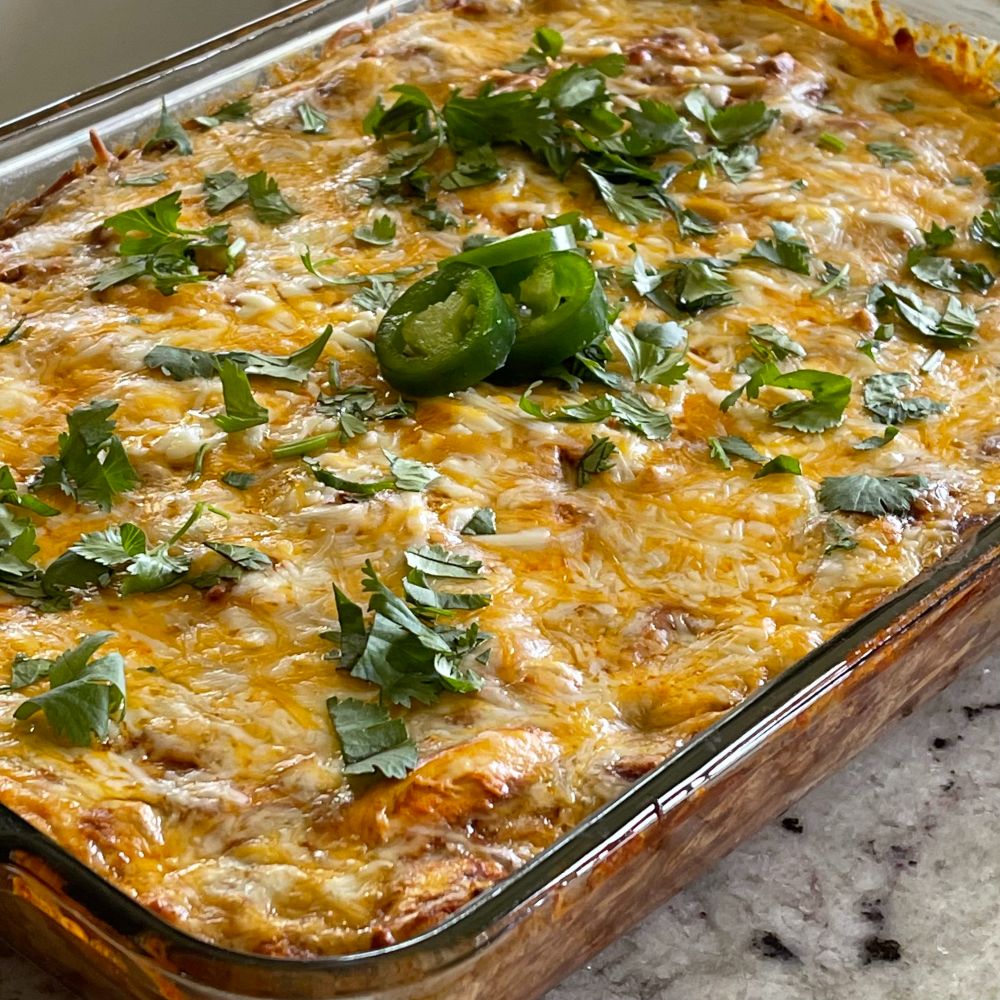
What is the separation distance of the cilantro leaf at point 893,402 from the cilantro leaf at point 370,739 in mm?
1042

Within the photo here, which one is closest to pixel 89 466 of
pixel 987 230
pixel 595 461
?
pixel 595 461

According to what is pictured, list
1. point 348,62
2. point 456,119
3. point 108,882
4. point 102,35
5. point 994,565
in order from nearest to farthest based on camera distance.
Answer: point 108,882 → point 994,565 → point 456,119 → point 348,62 → point 102,35

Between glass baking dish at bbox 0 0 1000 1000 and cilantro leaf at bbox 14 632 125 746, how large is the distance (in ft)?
0.70

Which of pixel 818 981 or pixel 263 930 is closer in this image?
pixel 263 930

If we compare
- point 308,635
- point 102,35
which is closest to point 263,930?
point 308,635

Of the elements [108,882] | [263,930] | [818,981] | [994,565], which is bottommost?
[818,981]

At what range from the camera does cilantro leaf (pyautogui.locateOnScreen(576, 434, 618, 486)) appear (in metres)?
2.36

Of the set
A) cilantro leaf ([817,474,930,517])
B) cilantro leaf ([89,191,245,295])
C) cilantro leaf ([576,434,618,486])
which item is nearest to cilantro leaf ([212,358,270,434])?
cilantro leaf ([89,191,245,295])

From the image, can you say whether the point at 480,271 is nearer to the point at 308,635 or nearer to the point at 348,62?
the point at 308,635

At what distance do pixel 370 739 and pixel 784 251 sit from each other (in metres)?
1.39

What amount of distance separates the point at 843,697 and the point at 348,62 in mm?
1968

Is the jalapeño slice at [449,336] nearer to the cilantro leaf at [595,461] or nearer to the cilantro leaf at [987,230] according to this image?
the cilantro leaf at [595,461]

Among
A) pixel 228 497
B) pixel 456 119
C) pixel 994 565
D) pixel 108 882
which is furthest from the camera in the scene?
pixel 456 119

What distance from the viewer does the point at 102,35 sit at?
4.07 m
